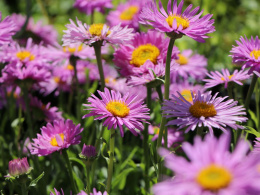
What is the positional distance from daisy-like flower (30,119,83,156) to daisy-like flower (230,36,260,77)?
1.35ft

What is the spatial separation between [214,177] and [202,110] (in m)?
0.34

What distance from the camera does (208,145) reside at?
1.63 ft

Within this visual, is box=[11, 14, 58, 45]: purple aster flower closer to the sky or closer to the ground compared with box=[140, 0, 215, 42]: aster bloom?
closer to the ground

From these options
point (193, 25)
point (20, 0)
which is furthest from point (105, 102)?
point (20, 0)

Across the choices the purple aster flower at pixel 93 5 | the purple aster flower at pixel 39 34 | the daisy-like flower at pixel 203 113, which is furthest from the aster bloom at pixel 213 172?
the purple aster flower at pixel 39 34

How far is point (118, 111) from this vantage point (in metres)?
0.82

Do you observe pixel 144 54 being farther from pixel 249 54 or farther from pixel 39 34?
pixel 39 34

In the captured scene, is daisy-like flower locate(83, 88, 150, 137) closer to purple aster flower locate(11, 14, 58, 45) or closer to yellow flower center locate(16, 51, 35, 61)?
yellow flower center locate(16, 51, 35, 61)

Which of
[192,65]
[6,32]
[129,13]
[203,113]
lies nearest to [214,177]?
[203,113]

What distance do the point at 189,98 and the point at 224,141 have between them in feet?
2.70

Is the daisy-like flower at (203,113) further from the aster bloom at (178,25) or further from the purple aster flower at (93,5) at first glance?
the purple aster flower at (93,5)

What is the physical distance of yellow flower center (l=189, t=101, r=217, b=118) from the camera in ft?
2.60

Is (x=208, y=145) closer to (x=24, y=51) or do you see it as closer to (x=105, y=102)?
(x=105, y=102)

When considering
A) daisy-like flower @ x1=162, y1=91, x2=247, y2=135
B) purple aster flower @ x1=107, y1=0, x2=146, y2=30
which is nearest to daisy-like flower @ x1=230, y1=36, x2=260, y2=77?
daisy-like flower @ x1=162, y1=91, x2=247, y2=135
